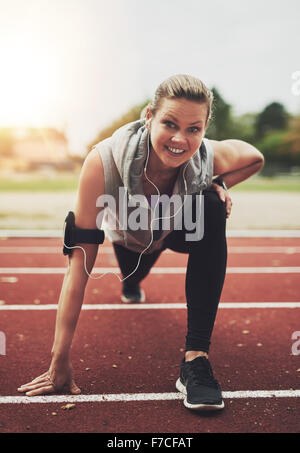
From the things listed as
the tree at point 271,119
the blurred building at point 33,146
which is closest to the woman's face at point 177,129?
the tree at point 271,119

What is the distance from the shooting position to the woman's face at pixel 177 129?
7.15 ft

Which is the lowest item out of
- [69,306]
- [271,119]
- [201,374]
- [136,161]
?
[201,374]

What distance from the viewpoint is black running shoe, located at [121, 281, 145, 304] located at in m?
3.92

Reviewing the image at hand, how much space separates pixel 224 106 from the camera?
195 ft

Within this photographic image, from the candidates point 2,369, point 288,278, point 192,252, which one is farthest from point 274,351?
point 288,278

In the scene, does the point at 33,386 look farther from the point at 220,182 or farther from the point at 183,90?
the point at 183,90

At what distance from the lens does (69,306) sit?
233 centimetres

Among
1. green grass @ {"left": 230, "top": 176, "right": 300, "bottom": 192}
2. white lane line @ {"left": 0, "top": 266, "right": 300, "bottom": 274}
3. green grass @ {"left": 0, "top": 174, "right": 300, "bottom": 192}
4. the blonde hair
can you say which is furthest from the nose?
green grass @ {"left": 230, "top": 176, "right": 300, "bottom": 192}

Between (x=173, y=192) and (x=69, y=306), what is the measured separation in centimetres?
75

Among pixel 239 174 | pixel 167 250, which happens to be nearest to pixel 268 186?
pixel 167 250

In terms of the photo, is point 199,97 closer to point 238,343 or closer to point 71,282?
point 71,282

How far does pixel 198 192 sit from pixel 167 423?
3.63 feet

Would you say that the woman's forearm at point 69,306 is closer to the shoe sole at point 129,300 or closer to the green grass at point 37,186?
the shoe sole at point 129,300

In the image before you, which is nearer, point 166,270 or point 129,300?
point 129,300
